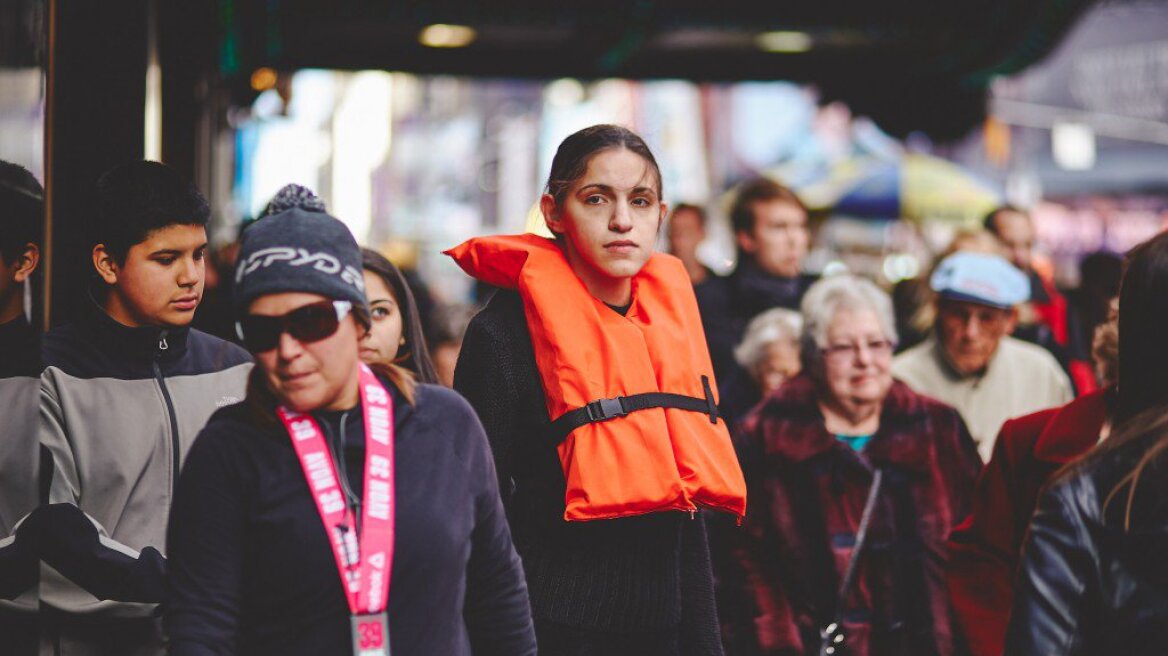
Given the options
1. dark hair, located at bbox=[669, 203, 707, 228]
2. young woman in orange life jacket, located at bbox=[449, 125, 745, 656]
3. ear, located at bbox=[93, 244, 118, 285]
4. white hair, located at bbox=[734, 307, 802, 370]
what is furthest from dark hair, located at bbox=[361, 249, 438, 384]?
dark hair, located at bbox=[669, 203, 707, 228]

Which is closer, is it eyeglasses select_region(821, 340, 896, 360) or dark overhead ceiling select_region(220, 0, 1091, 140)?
eyeglasses select_region(821, 340, 896, 360)

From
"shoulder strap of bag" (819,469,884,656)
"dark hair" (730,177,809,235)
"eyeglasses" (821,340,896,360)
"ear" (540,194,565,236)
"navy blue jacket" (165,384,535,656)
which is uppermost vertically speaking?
"dark hair" (730,177,809,235)

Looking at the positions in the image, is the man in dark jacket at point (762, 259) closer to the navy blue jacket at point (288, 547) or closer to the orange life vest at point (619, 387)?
the orange life vest at point (619, 387)

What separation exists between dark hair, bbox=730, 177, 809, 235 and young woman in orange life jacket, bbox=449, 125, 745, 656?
3552mm

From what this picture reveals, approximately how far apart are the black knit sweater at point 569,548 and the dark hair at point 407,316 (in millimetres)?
688

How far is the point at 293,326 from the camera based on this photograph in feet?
8.86

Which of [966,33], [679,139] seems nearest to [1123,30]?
[679,139]

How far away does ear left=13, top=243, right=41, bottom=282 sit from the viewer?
2951 millimetres

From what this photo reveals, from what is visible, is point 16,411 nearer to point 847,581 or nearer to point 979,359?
point 847,581

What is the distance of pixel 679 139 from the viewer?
137 ft

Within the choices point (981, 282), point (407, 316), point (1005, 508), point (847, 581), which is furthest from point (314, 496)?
point (981, 282)

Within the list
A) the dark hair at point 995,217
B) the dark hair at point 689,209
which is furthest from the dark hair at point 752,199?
the dark hair at point 995,217

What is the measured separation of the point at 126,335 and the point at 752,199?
175 inches

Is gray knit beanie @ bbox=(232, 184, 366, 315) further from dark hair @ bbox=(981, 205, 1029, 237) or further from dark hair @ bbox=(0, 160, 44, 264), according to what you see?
dark hair @ bbox=(981, 205, 1029, 237)
